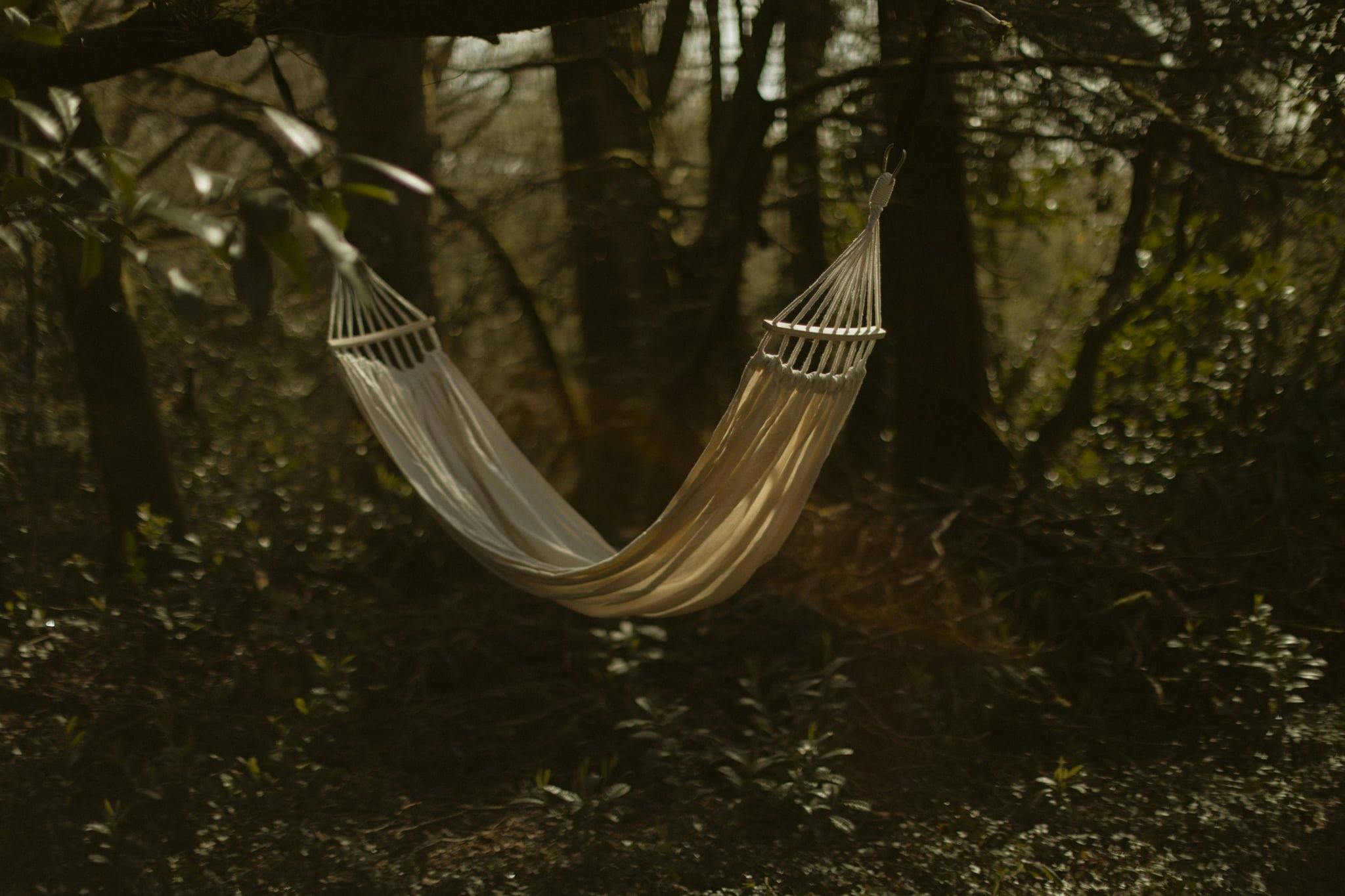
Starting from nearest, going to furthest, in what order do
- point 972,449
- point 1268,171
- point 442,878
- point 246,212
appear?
point 246,212 < point 442,878 < point 1268,171 < point 972,449

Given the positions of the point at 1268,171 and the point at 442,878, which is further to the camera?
the point at 1268,171

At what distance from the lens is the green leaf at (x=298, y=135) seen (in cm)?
89

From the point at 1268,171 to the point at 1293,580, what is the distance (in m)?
1.00

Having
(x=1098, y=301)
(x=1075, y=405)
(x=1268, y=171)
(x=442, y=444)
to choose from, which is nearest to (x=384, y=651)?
(x=442, y=444)

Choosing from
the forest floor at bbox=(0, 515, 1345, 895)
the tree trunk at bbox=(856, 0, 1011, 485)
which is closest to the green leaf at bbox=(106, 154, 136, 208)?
the forest floor at bbox=(0, 515, 1345, 895)

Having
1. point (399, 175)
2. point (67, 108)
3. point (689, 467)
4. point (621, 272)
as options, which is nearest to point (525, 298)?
point (621, 272)

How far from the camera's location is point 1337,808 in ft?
7.56

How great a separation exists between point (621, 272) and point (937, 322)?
91cm

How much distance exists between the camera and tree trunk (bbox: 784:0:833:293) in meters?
3.17

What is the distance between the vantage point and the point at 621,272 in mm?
3438

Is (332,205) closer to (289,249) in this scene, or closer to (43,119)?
(289,249)

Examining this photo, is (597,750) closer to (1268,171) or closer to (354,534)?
(354,534)

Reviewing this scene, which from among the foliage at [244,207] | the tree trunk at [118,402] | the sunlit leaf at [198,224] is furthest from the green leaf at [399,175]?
the tree trunk at [118,402]

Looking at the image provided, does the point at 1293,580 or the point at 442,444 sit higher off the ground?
the point at 442,444
